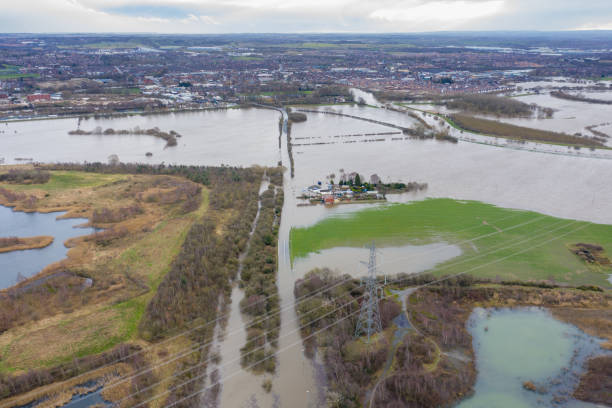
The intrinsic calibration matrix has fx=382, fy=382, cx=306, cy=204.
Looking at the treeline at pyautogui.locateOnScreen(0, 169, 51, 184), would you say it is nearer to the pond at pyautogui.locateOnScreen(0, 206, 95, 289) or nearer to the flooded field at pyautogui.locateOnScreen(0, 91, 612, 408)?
the pond at pyautogui.locateOnScreen(0, 206, 95, 289)

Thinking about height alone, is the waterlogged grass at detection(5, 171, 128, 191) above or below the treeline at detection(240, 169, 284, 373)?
above

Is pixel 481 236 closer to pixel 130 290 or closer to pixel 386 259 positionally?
pixel 386 259

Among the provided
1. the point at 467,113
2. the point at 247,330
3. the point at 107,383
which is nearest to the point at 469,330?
the point at 247,330

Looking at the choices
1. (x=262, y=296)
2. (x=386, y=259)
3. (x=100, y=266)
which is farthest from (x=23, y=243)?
(x=386, y=259)

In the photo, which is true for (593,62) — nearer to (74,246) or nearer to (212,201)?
(212,201)

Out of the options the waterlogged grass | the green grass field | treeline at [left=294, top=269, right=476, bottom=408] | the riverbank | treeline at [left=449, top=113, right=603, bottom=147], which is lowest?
treeline at [left=294, top=269, right=476, bottom=408]

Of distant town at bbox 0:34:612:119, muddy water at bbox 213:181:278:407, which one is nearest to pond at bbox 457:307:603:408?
muddy water at bbox 213:181:278:407

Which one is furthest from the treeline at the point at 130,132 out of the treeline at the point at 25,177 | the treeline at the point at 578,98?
the treeline at the point at 578,98
